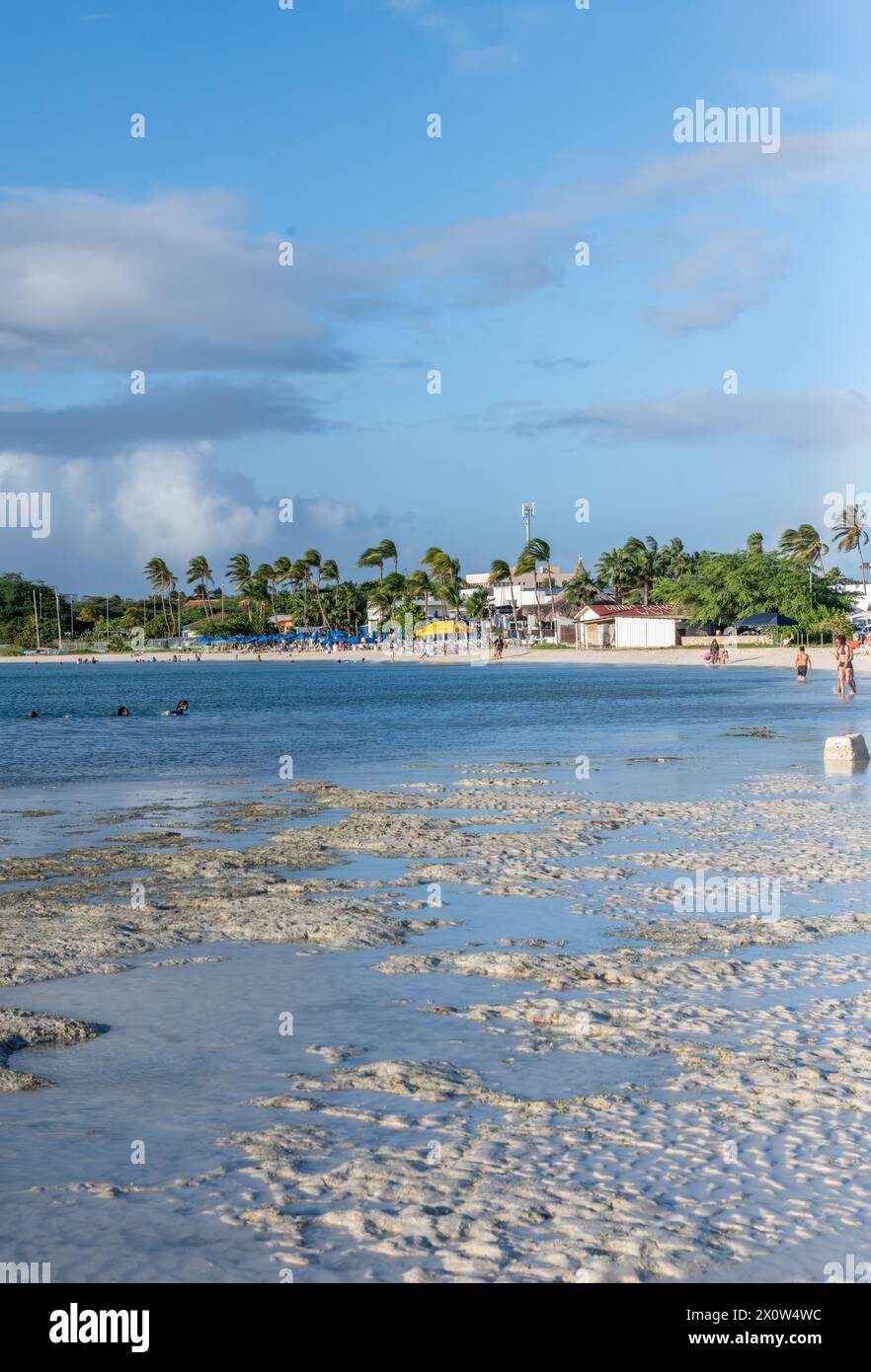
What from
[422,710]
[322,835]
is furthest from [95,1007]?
[422,710]

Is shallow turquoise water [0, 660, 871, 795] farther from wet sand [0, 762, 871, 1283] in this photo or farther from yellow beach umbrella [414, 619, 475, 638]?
yellow beach umbrella [414, 619, 475, 638]

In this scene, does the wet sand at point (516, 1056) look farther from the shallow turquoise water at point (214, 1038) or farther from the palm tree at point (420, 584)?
the palm tree at point (420, 584)

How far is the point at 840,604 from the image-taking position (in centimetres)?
11388

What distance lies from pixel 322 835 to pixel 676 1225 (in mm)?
12352

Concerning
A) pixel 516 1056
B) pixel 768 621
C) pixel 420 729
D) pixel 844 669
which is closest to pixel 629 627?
pixel 768 621

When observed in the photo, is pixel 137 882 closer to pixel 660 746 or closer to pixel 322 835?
pixel 322 835

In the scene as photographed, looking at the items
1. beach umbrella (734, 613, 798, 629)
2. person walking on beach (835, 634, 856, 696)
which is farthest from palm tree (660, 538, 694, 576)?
person walking on beach (835, 634, 856, 696)

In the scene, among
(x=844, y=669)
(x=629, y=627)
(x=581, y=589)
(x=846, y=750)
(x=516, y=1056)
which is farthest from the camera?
(x=581, y=589)

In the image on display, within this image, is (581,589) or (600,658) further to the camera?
(581,589)

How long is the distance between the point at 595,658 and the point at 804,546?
37.2 m

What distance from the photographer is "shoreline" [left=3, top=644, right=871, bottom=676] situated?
90.8 metres

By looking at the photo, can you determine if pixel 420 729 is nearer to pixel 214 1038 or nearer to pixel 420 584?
pixel 214 1038

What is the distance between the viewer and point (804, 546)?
469 feet

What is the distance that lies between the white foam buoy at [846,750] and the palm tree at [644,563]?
5473 inches
